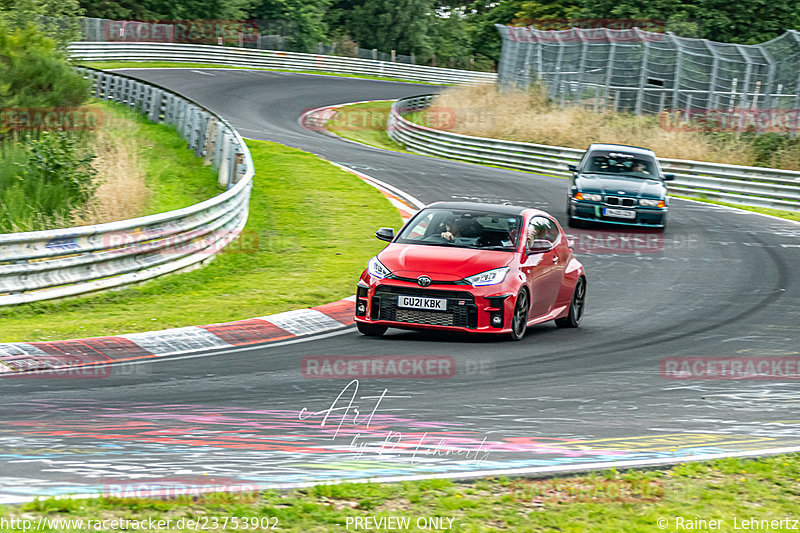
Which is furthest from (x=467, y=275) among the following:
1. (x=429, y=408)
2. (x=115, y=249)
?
(x=115, y=249)

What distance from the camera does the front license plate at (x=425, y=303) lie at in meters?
10.7

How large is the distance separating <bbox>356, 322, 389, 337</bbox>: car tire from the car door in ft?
5.47

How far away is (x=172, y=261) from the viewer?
14477 mm

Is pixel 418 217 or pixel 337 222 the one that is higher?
pixel 418 217

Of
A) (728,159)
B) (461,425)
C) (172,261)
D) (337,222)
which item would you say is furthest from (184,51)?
(461,425)

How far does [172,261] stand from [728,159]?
21706 millimetres

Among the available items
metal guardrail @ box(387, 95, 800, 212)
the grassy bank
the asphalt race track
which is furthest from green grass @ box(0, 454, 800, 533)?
metal guardrail @ box(387, 95, 800, 212)

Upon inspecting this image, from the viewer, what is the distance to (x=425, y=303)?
1074 cm

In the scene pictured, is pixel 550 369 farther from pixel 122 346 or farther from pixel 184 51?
pixel 184 51

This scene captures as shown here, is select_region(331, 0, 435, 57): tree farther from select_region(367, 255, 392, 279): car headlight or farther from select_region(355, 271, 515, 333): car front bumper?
select_region(355, 271, 515, 333): car front bumper

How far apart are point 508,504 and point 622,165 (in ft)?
57.0
